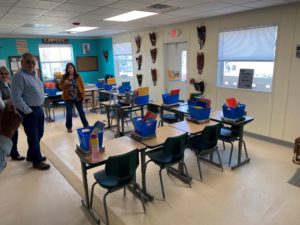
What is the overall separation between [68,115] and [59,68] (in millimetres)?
4207

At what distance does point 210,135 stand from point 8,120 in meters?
2.40

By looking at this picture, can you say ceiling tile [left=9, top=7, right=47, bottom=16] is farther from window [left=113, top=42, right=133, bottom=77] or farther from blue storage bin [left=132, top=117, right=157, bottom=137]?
window [left=113, top=42, right=133, bottom=77]

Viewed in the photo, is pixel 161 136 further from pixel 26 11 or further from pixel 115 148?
pixel 26 11

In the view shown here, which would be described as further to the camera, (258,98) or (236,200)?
(258,98)

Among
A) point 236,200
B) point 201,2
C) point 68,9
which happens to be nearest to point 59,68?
point 68,9

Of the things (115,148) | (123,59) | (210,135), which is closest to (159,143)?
(115,148)

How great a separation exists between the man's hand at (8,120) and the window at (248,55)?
4296 millimetres

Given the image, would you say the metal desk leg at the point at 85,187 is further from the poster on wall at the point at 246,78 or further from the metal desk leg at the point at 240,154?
the poster on wall at the point at 246,78

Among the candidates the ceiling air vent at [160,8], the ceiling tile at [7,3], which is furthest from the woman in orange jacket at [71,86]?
the ceiling air vent at [160,8]

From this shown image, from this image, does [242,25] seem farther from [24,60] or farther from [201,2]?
[24,60]

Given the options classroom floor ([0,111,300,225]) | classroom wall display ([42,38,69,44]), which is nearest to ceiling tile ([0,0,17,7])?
classroom floor ([0,111,300,225])

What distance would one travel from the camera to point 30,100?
306 centimetres

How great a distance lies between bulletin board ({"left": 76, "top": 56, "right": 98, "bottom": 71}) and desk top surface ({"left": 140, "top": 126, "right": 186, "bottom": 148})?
687 centimetres

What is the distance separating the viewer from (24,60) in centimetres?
297
